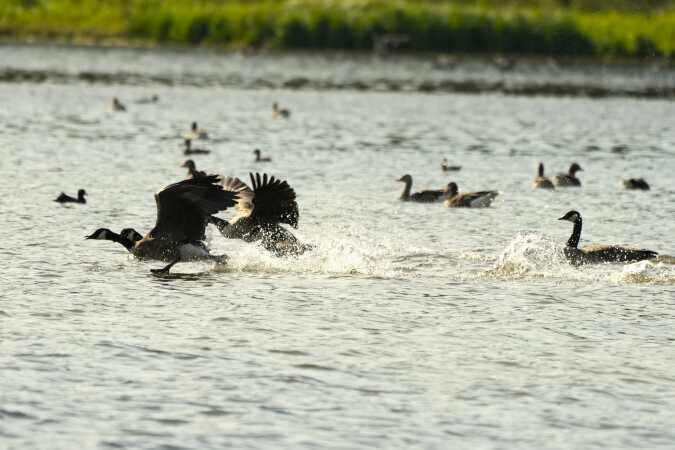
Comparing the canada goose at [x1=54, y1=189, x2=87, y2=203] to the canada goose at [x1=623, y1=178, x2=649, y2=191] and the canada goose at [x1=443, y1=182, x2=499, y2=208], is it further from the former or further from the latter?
the canada goose at [x1=623, y1=178, x2=649, y2=191]

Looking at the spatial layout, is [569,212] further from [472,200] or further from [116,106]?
[116,106]

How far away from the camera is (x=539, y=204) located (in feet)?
99.3

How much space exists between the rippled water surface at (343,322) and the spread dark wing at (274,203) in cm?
58

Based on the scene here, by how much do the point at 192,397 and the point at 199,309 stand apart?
4.05 meters

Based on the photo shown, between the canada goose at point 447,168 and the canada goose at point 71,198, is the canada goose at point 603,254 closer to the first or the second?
the canada goose at point 71,198

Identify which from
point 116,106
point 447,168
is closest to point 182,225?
point 447,168

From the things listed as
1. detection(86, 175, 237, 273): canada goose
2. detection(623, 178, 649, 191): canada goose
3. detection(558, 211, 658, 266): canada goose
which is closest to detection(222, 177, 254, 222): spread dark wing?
detection(86, 175, 237, 273): canada goose

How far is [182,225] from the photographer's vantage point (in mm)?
20234

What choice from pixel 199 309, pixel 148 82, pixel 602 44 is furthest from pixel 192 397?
pixel 602 44

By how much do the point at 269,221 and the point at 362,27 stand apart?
246 ft

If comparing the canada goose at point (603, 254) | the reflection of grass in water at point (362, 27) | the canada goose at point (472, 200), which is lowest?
the canada goose at point (472, 200)

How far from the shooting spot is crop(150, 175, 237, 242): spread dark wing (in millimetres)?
19406

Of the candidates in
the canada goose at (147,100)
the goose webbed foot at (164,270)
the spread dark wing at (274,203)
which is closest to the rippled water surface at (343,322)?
the goose webbed foot at (164,270)

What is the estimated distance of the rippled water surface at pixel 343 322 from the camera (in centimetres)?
1259
